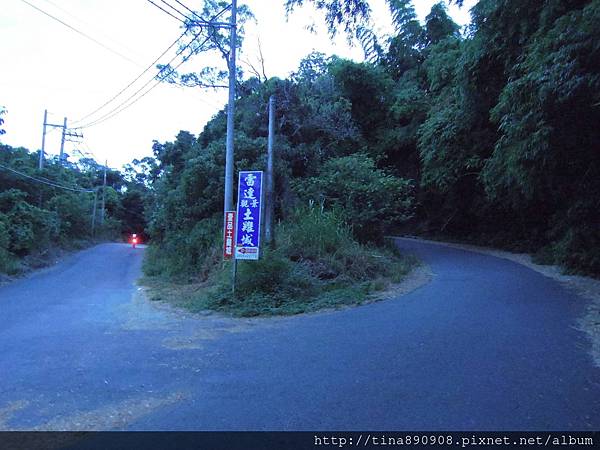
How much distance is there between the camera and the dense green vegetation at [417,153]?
29.3ft

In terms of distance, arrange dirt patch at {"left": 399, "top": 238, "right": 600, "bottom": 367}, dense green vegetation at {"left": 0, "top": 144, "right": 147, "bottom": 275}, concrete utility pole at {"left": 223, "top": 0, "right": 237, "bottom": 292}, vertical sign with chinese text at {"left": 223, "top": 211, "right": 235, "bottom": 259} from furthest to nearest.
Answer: dense green vegetation at {"left": 0, "top": 144, "right": 147, "bottom": 275}
concrete utility pole at {"left": 223, "top": 0, "right": 237, "bottom": 292}
vertical sign with chinese text at {"left": 223, "top": 211, "right": 235, "bottom": 259}
dirt patch at {"left": 399, "top": 238, "right": 600, "bottom": 367}

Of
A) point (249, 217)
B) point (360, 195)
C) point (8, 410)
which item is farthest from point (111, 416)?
point (360, 195)

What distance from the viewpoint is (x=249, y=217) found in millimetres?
10164

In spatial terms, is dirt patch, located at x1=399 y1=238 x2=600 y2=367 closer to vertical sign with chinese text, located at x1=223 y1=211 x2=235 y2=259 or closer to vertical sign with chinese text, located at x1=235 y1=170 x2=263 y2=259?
vertical sign with chinese text, located at x1=235 y1=170 x2=263 y2=259

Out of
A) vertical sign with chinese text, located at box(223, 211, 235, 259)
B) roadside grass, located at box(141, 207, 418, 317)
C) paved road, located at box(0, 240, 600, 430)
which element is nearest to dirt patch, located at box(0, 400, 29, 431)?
paved road, located at box(0, 240, 600, 430)

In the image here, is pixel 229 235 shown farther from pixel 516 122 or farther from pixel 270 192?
pixel 516 122

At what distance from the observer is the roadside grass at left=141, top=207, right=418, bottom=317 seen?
9727 mm

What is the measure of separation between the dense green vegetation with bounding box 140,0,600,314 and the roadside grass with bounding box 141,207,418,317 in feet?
0.17

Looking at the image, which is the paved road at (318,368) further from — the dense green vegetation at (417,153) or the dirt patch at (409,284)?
the dense green vegetation at (417,153)

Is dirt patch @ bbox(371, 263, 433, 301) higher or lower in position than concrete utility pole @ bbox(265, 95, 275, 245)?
lower

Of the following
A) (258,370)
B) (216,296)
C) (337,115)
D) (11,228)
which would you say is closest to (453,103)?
(337,115)

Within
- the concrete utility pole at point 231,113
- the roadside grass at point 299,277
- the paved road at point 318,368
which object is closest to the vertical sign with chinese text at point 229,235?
the roadside grass at point 299,277

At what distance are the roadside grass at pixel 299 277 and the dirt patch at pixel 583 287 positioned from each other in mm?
3901

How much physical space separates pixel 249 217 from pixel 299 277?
180 centimetres
